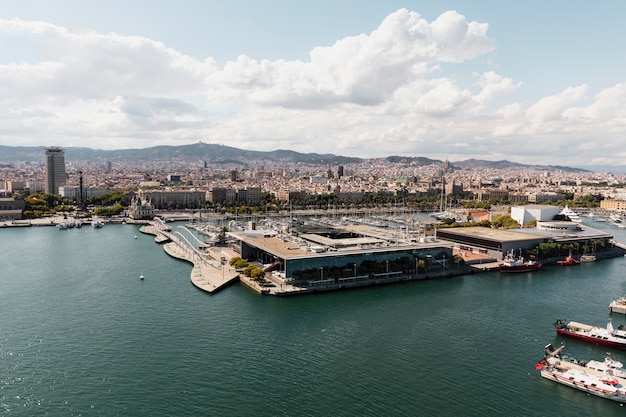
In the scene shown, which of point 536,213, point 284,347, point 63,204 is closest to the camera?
point 284,347

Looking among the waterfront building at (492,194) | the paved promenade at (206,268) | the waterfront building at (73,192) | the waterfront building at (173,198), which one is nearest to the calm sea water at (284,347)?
the paved promenade at (206,268)

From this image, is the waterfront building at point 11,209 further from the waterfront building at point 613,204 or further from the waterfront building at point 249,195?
the waterfront building at point 613,204

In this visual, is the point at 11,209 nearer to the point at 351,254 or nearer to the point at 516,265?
the point at 351,254

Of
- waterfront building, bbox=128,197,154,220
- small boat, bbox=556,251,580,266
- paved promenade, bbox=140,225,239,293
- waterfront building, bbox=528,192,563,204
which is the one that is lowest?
paved promenade, bbox=140,225,239,293

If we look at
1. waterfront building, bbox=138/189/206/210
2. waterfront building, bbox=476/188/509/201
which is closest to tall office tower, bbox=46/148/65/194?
waterfront building, bbox=138/189/206/210

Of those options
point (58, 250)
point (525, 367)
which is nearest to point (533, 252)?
point (525, 367)

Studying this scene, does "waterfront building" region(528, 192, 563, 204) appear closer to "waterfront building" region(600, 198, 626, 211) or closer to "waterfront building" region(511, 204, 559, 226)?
"waterfront building" region(600, 198, 626, 211)

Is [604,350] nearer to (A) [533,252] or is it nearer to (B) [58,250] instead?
(A) [533,252]

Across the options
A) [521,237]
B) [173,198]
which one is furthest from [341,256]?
[173,198]
